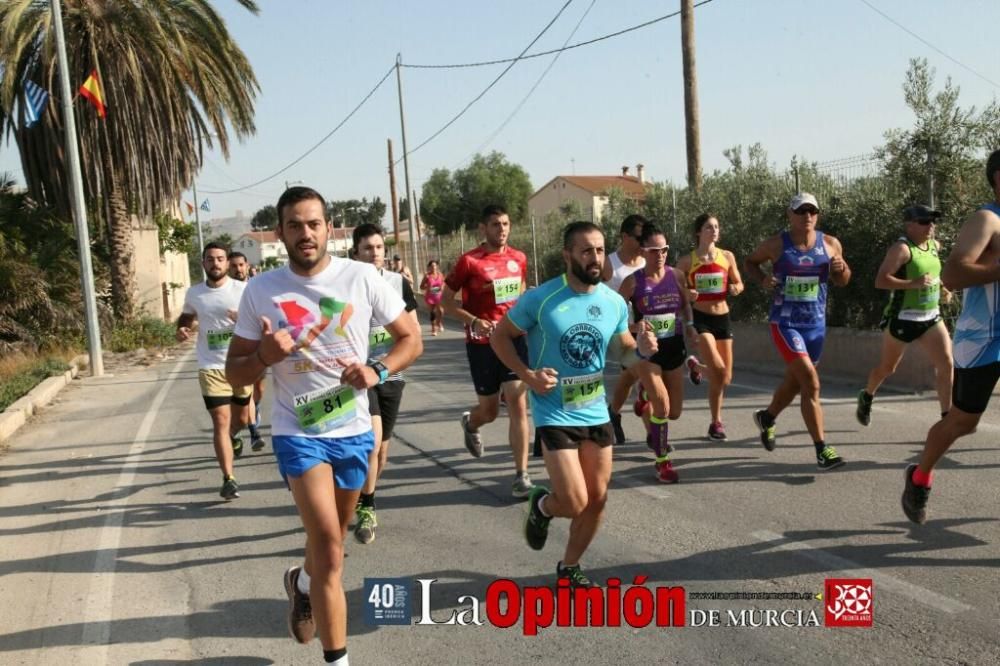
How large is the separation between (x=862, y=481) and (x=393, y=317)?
3944 millimetres

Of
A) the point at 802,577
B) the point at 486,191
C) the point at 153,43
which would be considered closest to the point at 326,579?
the point at 802,577

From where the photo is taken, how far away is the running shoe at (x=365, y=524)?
5.87 meters

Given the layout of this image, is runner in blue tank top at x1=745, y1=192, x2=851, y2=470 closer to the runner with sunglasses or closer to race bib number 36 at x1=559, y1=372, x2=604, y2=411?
the runner with sunglasses

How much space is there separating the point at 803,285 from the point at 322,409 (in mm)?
4381

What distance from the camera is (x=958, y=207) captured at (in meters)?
11.1

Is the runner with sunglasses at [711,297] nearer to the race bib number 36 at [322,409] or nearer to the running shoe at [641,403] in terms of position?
the running shoe at [641,403]

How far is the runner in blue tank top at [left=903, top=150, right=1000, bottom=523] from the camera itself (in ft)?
15.6

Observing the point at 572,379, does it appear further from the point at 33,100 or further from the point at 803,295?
the point at 33,100

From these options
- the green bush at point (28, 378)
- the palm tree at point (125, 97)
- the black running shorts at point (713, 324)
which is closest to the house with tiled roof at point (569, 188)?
the palm tree at point (125, 97)

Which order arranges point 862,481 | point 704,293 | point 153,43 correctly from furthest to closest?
point 153,43 < point 704,293 < point 862,481

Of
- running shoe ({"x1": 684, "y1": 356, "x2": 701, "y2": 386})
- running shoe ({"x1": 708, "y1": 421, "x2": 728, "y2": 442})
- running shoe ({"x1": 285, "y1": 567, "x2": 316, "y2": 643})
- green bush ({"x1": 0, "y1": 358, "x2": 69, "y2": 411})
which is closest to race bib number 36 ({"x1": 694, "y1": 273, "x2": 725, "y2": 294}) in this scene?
running shoe ({"x1": 684, "y1": 356, "x2": 701, "y2": 386})

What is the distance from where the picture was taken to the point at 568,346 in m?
4.70

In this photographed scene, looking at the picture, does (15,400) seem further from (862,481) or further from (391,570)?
(862,481)

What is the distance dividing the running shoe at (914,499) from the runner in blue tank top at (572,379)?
1.75 metres
